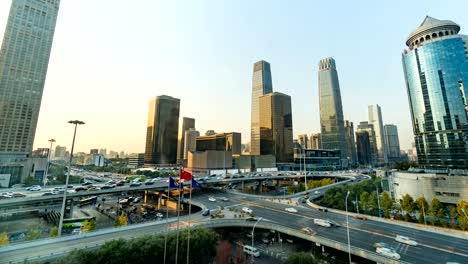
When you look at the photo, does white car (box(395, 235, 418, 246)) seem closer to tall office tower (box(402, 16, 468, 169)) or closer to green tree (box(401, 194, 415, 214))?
green tree (box(401, 194, 415, 214))

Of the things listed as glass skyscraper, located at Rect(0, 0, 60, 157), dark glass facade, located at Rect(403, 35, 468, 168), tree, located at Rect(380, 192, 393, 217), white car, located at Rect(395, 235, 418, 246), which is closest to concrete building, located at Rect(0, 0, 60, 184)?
glass skyscraper, located at Rect(0, 0, 60, 157)

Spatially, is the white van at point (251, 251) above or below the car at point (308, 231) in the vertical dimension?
below

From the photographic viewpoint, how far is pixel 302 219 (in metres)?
42.0

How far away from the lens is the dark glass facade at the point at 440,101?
78375mm

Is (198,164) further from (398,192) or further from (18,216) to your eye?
(398,192)

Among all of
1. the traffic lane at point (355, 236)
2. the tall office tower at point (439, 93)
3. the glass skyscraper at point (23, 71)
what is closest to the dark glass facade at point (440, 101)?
the tall office tower at point (439, 93)

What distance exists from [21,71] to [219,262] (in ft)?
416

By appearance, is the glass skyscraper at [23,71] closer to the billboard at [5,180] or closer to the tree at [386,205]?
the billboard at [5,180]

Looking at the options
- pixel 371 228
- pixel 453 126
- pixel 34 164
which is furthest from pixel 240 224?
pixel 34 164

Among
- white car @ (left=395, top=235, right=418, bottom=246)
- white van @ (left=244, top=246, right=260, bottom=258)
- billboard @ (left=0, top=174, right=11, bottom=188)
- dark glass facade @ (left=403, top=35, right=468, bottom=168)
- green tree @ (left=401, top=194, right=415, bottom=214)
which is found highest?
dark glass facade @ (left=403, top=35, right=468, bottom=168)

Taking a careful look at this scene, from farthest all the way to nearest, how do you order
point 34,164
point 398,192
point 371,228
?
point 34,164
point 398,192
point 371,228

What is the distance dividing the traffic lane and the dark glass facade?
76.9 meters

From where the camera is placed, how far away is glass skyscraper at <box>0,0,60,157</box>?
91.2 meters

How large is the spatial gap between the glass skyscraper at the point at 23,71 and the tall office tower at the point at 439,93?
572 ft
